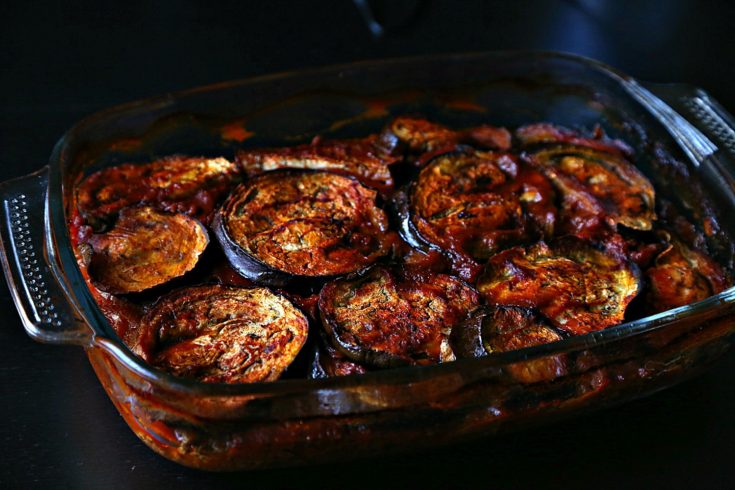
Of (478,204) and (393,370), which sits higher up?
(393,370)

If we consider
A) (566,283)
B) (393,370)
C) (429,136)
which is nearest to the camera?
(393,370)

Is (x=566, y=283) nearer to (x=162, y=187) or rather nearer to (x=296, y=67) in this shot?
(x=162, y=187)

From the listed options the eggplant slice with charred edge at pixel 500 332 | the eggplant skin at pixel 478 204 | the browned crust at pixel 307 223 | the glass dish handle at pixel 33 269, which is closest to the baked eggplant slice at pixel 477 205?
the eggplant skin at pixel 478 204

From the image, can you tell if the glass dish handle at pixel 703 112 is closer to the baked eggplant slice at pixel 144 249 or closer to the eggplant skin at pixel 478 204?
the eggplant skin at pixel 478 204

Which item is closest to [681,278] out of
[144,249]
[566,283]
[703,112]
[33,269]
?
[566,283]

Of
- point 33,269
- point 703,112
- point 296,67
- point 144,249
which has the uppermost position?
point 703,112

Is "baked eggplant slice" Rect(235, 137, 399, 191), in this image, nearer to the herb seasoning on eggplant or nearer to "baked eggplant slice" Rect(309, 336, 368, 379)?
the herb seasoning on eggplant
